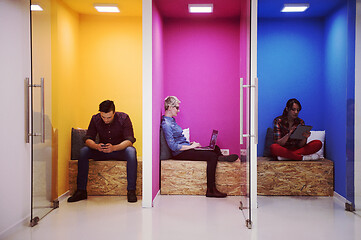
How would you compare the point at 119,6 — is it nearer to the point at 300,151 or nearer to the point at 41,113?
the point at 41,113

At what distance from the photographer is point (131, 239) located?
3.17 m

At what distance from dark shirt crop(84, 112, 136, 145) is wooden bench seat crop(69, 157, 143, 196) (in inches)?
13.0

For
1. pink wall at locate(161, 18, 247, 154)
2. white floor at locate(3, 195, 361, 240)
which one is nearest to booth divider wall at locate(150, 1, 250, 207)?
pink wall at locate(161, 18, 247, 154)

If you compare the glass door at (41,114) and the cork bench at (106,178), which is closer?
the glass door at (41,114)

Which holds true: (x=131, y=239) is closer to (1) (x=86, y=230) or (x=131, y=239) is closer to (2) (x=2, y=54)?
(1) (x=86, y=230)

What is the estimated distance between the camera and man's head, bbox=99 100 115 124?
4734 millimetres

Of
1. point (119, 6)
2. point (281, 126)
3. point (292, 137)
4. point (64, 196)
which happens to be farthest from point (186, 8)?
point (64, 196)

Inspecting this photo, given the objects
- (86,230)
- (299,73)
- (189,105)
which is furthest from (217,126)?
(86,230)

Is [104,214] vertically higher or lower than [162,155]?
lower

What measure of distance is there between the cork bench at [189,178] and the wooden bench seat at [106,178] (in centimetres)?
37

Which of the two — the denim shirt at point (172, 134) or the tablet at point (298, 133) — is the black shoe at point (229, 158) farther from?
the tablet at point (298, 133)

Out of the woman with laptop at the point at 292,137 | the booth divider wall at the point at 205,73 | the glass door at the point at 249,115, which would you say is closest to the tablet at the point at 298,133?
the woman with laptop at the point at 292,137

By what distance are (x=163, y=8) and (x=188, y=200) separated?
2664mm

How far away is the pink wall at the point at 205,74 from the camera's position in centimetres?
577
